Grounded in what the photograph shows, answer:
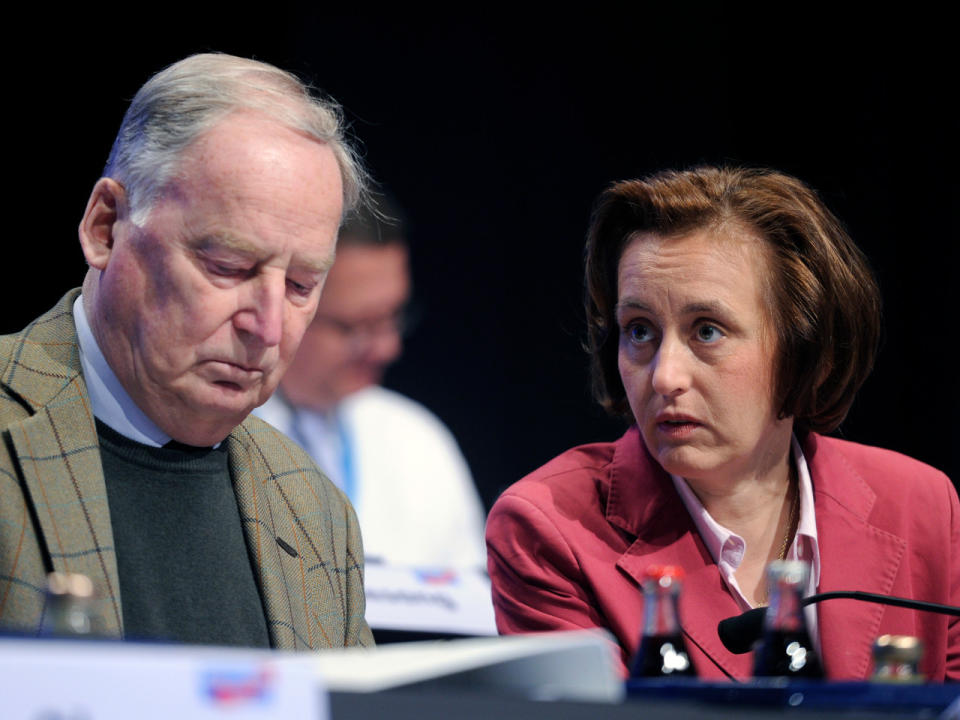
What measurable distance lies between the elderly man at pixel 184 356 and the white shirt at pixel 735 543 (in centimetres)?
77

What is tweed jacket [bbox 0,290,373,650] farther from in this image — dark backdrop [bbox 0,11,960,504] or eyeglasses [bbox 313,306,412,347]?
dark backdrop [bbox 0,11,960,504]

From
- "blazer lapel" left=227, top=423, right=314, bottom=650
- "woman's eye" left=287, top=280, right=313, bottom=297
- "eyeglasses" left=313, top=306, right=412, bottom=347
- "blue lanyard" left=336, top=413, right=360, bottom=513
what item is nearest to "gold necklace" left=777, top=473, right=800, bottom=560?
"blazer lapel" left=227, top=423, right=314, bottom=650

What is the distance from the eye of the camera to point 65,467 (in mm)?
1664

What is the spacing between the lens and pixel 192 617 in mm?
1752

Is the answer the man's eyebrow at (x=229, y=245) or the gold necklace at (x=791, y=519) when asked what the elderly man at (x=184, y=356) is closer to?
the man's eyebrow at (x=229, y=245)

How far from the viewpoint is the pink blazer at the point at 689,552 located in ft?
7.10

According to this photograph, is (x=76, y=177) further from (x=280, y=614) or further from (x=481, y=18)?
(x=280, y=614)

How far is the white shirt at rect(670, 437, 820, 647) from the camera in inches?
88.7

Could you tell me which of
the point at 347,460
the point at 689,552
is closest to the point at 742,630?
the point at 689,552

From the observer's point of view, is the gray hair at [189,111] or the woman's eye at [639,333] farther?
the woman's eye at [639,333]

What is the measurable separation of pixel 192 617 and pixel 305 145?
73 centimetres

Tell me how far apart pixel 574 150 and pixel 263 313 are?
97.9 inches

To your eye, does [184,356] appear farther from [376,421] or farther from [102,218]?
[376,421]

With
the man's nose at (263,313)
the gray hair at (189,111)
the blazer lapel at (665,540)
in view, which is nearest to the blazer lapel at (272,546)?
the man's nose at (263,313)
